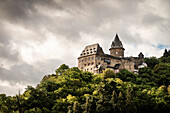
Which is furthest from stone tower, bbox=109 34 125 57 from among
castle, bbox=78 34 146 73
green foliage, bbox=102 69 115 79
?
green foliage, bbox=102 69 115 79

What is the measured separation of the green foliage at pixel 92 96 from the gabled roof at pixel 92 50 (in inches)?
426

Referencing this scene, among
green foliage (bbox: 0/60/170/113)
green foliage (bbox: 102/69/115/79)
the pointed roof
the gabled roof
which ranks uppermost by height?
the pointed roof

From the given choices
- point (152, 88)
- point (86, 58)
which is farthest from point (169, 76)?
point (86, 58)

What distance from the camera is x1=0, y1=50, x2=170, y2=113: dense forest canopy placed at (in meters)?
63.0

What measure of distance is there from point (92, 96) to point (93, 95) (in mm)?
2085

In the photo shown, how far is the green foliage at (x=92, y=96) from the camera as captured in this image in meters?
62.9

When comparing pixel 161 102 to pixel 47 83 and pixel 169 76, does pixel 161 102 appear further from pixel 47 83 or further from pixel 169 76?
pixel 47 83

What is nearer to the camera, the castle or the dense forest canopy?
the dense forest canopy

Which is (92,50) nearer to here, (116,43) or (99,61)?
(99,61)

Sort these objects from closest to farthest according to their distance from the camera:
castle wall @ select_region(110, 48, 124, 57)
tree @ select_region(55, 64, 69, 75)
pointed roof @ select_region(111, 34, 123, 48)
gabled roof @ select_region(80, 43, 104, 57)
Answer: tree @ select_region(55, 64, 69, 75) → gabled roof @ select_region(80, 43, 104, 57) → castle wall @ select_region(110, 48, 124, 57) → pointed roof @ select_region(111, 34, 123, 48)

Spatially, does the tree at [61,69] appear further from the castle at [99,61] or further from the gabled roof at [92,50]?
the gabled roof at [92,50]

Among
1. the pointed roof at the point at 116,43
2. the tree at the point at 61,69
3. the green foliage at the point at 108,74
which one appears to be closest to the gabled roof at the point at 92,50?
the tree at the point at 61,69

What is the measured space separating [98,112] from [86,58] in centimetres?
3706

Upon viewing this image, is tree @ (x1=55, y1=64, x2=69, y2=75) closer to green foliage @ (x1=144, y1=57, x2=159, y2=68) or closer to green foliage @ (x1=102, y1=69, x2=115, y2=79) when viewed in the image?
green foliage @ (x1=102, y1=69, x2=115, y2=79)
